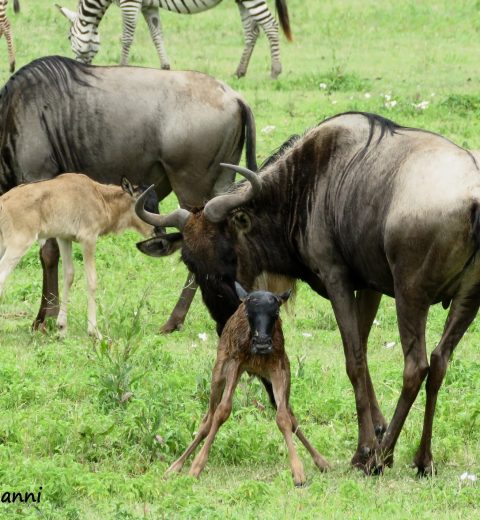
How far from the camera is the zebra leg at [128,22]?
19188 mm

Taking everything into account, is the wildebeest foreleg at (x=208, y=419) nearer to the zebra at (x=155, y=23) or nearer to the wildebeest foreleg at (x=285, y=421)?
the wildebeest foreleg at (x=285, y=421)

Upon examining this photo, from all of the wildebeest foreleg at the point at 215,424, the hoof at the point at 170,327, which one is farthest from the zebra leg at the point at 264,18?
the wildebeest foreleg at the point at 215,424

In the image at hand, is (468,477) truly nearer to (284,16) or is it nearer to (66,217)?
(66,217)

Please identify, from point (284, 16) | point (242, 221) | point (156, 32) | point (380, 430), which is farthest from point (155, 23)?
point (380, 430)

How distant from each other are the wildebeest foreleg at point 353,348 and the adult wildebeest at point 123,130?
10.7ft

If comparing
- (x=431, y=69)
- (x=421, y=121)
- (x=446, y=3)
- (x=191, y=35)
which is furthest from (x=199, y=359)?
(x=446, y=3)

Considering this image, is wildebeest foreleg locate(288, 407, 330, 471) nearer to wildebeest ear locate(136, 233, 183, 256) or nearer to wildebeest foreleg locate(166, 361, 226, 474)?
wildebeest foreleg locate(166, 361, 226, 474)

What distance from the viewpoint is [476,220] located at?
21.6 feet

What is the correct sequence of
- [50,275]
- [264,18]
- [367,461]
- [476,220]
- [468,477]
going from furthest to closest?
1. [264,18]
2. [50,275]
3. [367,461]
4. [468,477]
5. [476,220]

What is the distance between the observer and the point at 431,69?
19.8 m

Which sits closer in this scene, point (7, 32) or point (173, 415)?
point (173, 415)

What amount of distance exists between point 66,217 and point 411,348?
12.5 feet

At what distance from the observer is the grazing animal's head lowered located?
6.61 metres

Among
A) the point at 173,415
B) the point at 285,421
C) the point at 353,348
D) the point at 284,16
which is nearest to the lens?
the point at 285,421
